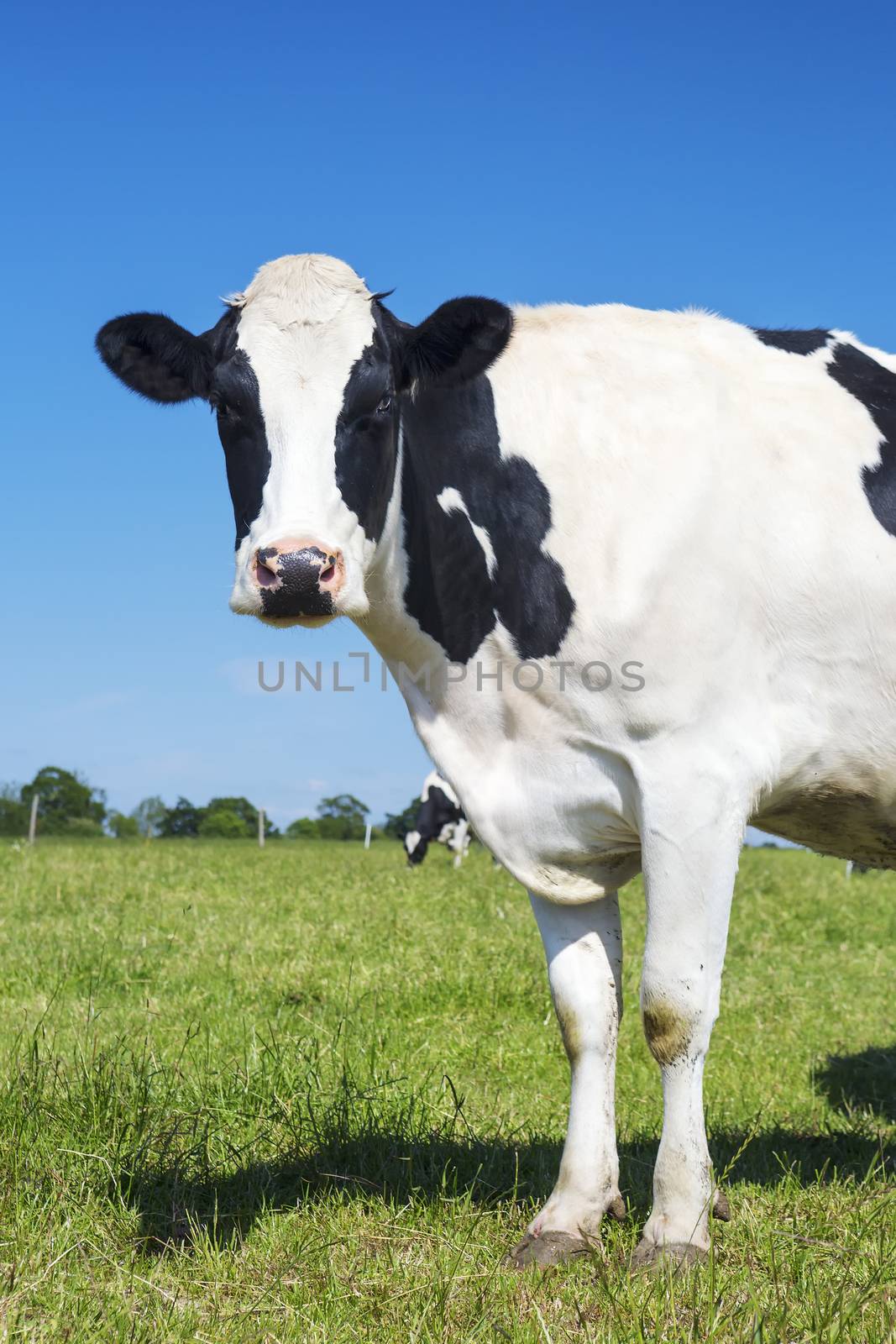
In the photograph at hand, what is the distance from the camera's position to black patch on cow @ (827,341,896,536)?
189 inches

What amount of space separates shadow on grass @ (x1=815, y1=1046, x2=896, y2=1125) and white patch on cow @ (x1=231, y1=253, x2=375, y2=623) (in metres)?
4.72

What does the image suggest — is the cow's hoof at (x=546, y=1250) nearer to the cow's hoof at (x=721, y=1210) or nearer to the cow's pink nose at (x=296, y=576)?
the cow's hoof at (x=721, y=1210)

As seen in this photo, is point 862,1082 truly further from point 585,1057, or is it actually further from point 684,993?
point 684,993

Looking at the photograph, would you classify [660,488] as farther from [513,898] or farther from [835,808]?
[513,898]

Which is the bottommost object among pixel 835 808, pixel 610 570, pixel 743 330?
pixel 835 808

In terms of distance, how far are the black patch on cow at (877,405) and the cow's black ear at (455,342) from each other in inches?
58.1

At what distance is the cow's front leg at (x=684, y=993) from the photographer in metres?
4.27

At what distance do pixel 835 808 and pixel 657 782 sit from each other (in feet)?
3.51

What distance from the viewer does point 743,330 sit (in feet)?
17.3

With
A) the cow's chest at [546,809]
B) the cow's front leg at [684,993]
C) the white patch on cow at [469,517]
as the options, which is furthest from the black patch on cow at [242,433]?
the cow's front leg at [684,993]

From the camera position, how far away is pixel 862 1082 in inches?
297

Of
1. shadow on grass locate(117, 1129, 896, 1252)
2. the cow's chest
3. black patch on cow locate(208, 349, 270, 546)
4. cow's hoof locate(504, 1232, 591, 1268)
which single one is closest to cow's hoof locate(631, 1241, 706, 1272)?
cow's hoof locate(504, 1232, 591, 1268)

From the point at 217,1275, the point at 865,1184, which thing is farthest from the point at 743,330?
the point at 217,1275

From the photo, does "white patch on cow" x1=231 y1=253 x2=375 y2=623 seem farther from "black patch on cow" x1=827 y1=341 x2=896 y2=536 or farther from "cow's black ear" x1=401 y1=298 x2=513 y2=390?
"black patch on cow" x1=827 y1=341 x2=896 y2=536
